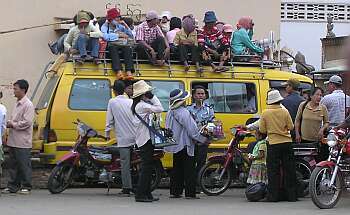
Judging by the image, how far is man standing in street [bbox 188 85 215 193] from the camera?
1050cm

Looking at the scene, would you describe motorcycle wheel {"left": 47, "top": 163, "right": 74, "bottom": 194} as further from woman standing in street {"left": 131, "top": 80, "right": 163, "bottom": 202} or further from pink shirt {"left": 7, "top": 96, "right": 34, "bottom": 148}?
woman standing in street {"left": 131, "top": 80, "right": 163, "bottom": 202}

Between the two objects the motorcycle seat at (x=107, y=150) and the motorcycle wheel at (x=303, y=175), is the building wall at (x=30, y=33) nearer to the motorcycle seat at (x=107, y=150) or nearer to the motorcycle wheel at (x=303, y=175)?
the motorcycle seat at (x=107, y=150)

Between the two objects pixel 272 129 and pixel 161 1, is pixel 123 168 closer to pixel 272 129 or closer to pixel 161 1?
pixel 272 129

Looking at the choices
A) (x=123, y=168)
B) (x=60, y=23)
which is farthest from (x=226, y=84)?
(x=60, y=23)

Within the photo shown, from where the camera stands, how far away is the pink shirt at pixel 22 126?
10.5m

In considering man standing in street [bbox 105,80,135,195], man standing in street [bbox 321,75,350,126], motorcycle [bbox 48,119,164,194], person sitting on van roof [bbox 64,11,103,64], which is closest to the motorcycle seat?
motorcycle [bbox 48,119,164,194]

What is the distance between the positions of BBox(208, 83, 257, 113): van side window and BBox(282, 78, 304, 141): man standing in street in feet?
2.24

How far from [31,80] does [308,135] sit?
23.4 ft

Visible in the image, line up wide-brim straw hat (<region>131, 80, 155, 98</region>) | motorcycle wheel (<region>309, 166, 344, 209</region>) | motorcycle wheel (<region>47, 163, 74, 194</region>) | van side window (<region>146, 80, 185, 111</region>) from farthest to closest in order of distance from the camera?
van side window (<region>146, 80, 185, 111</region>) → motorcycle wheel (<region>47, 163, 74, 194</region>) → wide-brim straw hat (<region>131, 80, 155, 98</region>) → motorcycle wheel (<region>309, 166, 344, 209</region>)

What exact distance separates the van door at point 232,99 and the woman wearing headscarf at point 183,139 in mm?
1241

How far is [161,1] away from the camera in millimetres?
16484

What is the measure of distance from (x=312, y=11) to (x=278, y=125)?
16.2 meters

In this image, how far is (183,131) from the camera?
10094mm

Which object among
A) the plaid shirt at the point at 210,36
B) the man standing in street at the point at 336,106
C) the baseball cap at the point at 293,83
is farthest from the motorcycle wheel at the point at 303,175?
the plaid shirt at the point at 210,36
